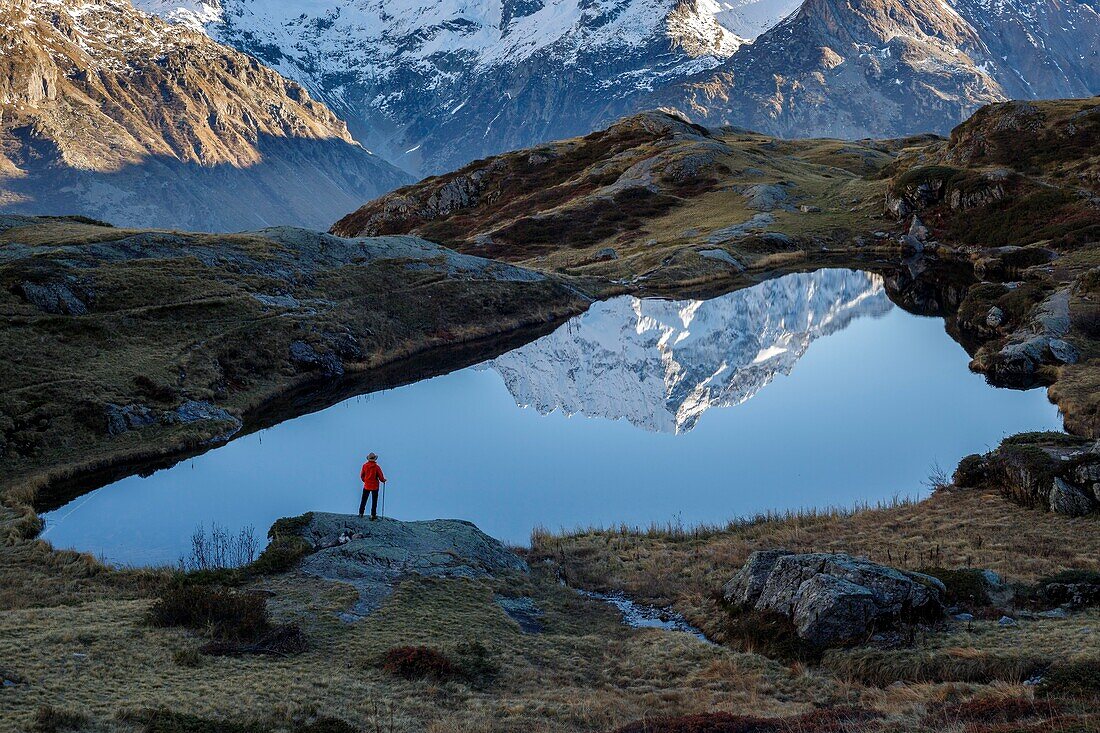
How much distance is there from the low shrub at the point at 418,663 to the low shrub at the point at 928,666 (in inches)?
368


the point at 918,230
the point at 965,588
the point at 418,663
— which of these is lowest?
the point at 418,663

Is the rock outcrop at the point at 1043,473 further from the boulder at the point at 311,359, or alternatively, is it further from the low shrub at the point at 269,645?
the boulder at the point at 311,359

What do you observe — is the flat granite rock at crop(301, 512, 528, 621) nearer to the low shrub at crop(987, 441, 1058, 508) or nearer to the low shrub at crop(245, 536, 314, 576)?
the low shrub at crop(245, 536, 314, 576)

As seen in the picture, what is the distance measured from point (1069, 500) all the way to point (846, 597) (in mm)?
12547

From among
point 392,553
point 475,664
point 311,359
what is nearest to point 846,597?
point 475,664

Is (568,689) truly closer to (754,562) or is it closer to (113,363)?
(754,562)

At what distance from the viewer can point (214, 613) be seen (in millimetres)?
23109

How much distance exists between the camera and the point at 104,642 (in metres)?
20.8

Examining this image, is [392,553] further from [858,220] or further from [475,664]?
[858,220]

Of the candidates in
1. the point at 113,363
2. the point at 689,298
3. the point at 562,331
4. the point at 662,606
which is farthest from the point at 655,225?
the point at 662,606

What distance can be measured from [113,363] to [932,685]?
50.5 m

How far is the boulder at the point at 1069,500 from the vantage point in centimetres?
2902

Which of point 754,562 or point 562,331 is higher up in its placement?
point 562,331

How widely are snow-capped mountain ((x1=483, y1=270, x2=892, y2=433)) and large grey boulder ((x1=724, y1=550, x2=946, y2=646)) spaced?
91.6ft
